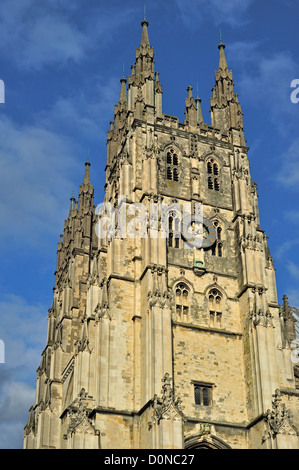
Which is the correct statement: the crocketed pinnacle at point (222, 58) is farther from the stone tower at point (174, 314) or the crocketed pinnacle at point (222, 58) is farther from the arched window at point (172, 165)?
the arched window at point (172, 165)

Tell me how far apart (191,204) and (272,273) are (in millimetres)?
8036

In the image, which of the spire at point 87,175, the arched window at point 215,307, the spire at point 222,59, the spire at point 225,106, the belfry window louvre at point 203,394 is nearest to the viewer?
the belfry window louvre at point 203,394

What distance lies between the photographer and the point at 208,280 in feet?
174

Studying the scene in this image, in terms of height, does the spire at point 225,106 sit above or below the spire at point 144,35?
below

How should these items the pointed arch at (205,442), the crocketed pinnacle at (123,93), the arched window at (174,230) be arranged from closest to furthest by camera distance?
the pointed arch at (205,442) < the arched window at (174,230) < the crocketed pinnacle at (123,93)

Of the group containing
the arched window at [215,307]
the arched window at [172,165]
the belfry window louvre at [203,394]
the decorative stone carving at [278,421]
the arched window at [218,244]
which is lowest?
the decorative stone carving at [278,421]

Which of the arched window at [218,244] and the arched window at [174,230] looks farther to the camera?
the arched window at [218,244]

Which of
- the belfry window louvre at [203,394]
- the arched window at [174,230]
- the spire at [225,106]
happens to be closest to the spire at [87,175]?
the spire at [225,106]

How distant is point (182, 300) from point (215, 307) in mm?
2523

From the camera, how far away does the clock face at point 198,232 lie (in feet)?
178

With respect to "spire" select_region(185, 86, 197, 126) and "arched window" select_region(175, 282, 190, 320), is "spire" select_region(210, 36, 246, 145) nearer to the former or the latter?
"spire" select_region(185, 86, 197, 126)

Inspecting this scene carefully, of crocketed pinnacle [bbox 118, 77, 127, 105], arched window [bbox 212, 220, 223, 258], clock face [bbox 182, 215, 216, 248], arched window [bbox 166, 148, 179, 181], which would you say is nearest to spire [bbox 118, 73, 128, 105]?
crocketed pinnacle [bbox 118, 77, 127, 105]

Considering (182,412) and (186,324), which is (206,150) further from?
(182,412)

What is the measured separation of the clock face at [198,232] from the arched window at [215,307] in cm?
379
